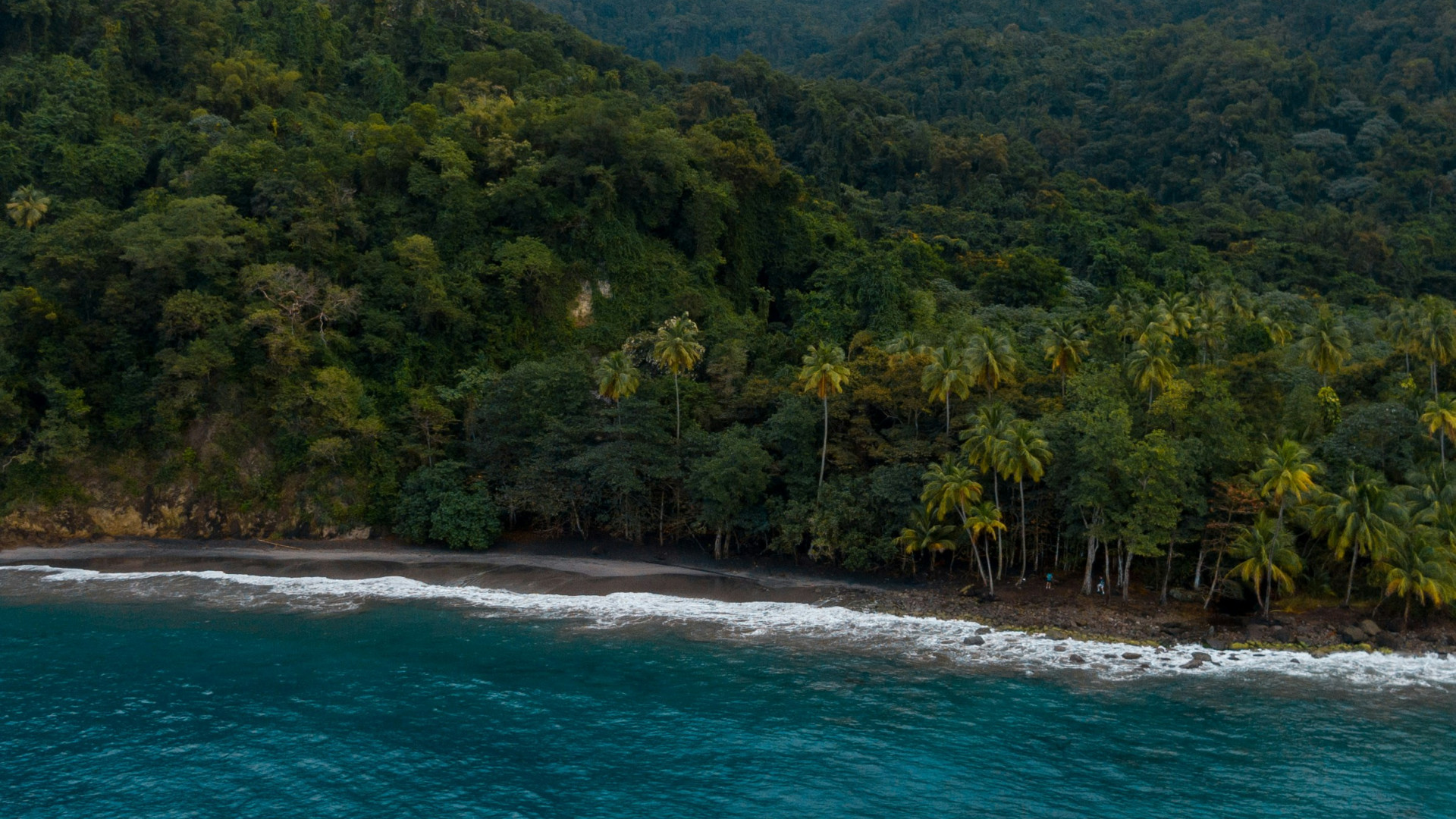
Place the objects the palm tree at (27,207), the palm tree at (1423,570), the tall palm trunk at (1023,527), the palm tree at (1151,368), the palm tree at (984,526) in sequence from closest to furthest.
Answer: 1. the palm tree at (1423,570)
2. the palm tree at (984,526)
3. the tall palm trunk at (1023,527)
4. the palm tree at (1151,368)
5. the palm tree at (27,207)

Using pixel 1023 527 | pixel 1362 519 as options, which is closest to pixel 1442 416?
pixel 1362 519

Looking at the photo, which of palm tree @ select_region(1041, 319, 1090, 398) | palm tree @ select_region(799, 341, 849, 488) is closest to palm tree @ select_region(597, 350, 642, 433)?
palm tree @ select_region(799, 341, 849, 488)

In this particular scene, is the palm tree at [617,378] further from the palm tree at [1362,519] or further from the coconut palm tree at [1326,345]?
the coconut palm tree at [1326,345]

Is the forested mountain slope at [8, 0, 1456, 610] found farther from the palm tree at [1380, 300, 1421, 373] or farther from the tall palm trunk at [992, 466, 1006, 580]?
the tall palm trunk at [992, 466, 1006, 580]

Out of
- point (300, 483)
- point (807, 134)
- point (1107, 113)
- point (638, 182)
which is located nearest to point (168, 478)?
point (300, 483)

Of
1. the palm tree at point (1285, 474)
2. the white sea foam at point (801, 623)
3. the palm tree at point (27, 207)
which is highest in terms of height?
the palm tree at point (27, 207)

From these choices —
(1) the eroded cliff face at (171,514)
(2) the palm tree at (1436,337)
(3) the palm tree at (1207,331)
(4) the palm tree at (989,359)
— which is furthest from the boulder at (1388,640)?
(1) the eroded cliff face at (171,514)
